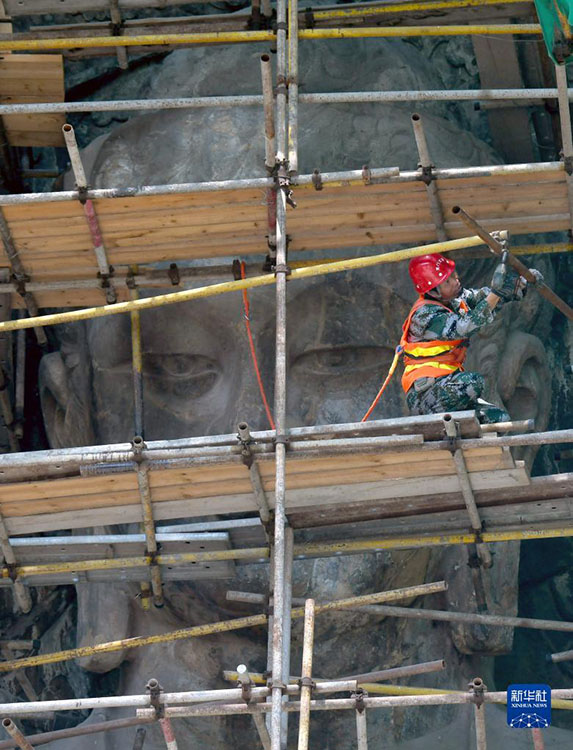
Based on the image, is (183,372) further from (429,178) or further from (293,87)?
(429,178)

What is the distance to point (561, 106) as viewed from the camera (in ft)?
58.6

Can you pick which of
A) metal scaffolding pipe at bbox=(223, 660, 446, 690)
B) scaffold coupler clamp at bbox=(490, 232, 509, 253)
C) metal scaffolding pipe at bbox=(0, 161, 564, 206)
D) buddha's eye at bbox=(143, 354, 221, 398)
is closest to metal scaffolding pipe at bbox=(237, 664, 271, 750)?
metal scaffolding pipe at bbox=(223, 660, 446, 690)

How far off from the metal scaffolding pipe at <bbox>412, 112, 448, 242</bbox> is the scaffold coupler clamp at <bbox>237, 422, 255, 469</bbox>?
2724mm

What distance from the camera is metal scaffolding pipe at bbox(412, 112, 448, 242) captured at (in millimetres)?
17734

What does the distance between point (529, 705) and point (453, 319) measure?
127 inches

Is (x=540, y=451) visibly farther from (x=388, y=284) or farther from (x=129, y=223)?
(x=129, y=223)

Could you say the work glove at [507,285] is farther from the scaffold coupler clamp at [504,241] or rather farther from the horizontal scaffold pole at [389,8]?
the horizontal scaffold pole at [389,8]

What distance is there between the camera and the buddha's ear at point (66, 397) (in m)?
19.7

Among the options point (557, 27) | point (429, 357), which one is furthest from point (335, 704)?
point (557, 27)

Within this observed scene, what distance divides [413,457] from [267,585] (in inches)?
80.1

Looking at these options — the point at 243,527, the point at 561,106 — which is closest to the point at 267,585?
the point at 243,527

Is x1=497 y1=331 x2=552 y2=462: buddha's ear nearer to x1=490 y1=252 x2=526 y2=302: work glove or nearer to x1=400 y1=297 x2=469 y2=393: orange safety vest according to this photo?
x1=400 y1=297 x2=469 y2=393: orange safety vest

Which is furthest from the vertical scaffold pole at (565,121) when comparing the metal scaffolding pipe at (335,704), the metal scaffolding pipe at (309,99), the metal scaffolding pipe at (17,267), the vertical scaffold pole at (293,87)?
the metal scaffolding pipe at (17,267)

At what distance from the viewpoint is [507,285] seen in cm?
1695
